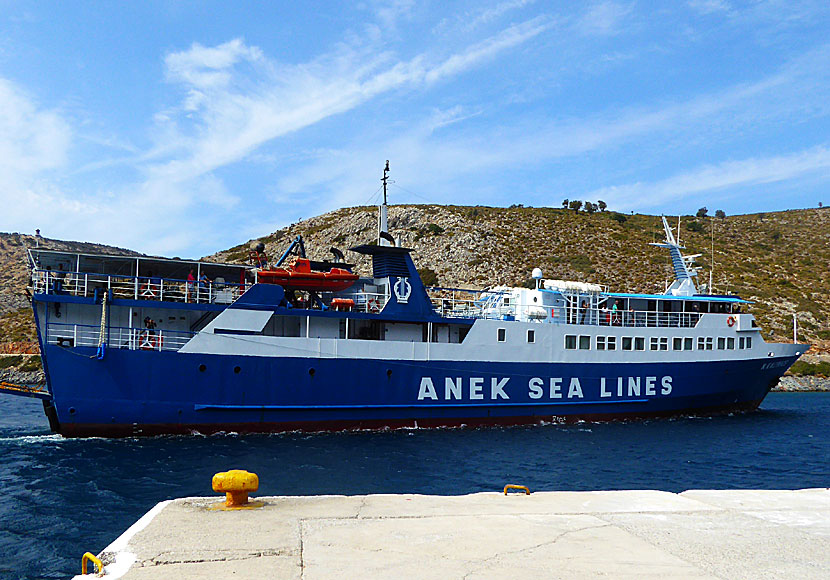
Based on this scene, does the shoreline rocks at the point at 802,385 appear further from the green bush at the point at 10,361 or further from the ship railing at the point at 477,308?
the green bush at the point at 10,361

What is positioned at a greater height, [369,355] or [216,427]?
[369,355]

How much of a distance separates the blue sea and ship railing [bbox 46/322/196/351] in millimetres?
3104

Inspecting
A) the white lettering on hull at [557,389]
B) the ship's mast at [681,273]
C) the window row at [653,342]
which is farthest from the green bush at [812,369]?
the white lettering on hull at [557,389]

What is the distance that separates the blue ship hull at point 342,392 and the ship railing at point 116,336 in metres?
0.77

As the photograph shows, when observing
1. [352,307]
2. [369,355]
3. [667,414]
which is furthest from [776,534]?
[667,414]

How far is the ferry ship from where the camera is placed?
20.2m

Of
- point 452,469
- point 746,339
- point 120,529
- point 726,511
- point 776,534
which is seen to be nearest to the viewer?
point 776,534

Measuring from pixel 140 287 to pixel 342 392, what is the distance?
27.2 feet

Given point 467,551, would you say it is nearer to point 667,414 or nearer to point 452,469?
point 452,469

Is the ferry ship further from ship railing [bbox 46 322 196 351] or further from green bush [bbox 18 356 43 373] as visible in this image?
green bush [bbox 18 356 43 373]

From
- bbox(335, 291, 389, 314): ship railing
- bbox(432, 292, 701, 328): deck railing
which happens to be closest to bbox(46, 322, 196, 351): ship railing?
bbox(335, 291, 389, 314): ship railing

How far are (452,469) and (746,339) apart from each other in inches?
798

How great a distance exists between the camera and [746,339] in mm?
30297

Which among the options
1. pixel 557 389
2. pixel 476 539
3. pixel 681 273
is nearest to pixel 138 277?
pixel 557 389
